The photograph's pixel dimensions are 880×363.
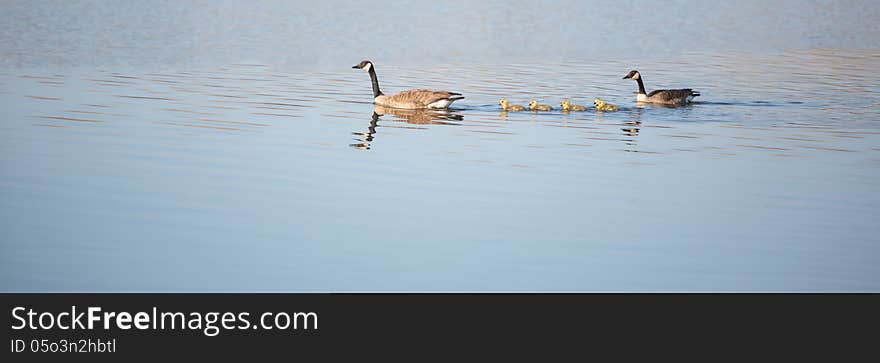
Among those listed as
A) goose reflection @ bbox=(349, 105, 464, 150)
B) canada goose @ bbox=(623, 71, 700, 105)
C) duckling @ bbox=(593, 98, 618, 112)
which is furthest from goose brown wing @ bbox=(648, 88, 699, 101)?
goose reflection @ bbox=(349, 105, 464, 150)

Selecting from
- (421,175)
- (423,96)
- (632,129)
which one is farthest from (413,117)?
(421,175)

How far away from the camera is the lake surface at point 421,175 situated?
880 cm

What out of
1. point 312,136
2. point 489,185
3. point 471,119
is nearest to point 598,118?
point 471,119

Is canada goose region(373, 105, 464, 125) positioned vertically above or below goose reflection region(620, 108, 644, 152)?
above

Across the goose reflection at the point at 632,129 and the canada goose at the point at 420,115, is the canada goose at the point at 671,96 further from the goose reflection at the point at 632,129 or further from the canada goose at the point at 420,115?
the canada goose at the point at 420,115

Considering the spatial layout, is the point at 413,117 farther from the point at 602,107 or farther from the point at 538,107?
the point at 602,107

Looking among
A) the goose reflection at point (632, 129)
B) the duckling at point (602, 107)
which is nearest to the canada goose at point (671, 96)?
the goose reflection at point (632, 129)

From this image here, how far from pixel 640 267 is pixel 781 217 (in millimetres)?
2372

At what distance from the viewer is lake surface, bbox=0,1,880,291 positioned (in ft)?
28.9

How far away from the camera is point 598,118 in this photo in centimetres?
1812

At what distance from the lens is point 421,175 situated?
40.2 feet

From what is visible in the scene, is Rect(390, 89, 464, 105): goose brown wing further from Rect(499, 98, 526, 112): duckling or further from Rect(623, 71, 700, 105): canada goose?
Rect(623, 71, 700, 105): canada goose

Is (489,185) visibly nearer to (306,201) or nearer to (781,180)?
(306,201)

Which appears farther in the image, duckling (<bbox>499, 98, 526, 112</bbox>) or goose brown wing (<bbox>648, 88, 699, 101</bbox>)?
goose brown wing (<bbox>648, 88, 699, 101</bbox>)
